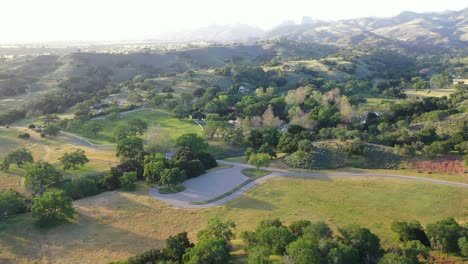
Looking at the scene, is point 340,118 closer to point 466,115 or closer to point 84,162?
point 466,115

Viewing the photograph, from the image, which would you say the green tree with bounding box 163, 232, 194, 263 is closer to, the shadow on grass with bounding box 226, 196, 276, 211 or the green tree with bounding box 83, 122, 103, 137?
the shadow on grass with bounding box 226, 196, 276, 211

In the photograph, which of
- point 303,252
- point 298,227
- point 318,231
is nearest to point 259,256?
point 303,252

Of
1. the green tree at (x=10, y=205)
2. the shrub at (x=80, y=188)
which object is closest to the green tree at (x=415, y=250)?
the shrub at (x=80, y=188)

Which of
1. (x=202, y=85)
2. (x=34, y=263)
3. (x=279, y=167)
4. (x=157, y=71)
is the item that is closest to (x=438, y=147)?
(x=279, y=167)

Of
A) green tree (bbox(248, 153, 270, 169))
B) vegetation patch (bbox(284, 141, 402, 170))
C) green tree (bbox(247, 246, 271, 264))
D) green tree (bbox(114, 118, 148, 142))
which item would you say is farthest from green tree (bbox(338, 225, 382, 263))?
green tree (bbox(114, 118, 148, 142))

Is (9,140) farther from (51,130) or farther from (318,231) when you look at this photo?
(318,231)

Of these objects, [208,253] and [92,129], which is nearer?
[208,253]

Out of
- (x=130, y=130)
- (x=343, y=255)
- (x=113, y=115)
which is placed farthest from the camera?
(x=113, y=115)
